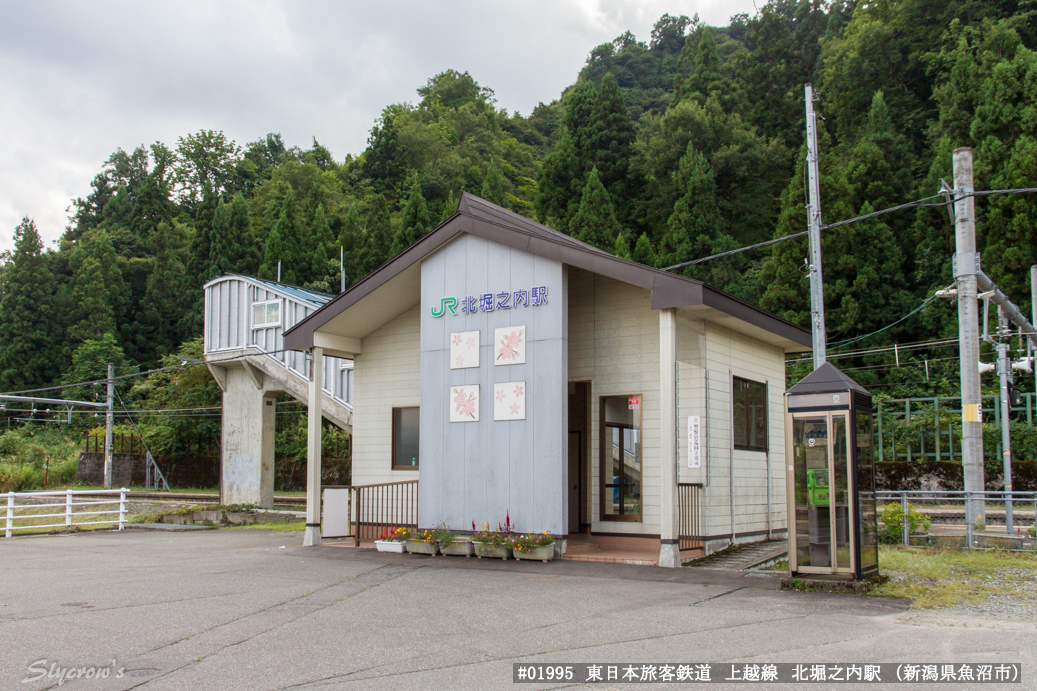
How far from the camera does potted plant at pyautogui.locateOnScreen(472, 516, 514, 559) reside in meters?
12.4

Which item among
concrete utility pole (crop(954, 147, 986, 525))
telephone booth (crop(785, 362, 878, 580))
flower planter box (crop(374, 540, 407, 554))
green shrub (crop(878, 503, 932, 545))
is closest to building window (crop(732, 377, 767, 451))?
green shrub (crop(878, 503, 932, 545))

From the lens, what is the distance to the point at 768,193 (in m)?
42.0

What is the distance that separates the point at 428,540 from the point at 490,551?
1.18m

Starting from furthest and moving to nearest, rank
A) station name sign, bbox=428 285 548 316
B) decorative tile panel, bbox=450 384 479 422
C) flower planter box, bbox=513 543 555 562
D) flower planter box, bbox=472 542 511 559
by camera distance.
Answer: decorative tile panel, bbox=450 384 479 422 < station name sign, bbox=428 285 548 316 < flower planter box, bbox=472 542 511 559 < flower planter box, bbox=513 543 555 562

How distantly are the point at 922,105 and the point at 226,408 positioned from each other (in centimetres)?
3345

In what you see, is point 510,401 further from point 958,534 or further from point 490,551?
point 958,534

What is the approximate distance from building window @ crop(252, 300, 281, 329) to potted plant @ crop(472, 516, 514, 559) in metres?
16.7

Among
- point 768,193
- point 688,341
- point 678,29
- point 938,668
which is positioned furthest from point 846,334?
point 678,29

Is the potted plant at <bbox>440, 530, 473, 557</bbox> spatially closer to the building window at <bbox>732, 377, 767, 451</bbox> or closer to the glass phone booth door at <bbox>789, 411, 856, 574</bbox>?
the building window at <bbox>732, 377, 767, 451</bbox>

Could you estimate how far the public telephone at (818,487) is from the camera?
9.46 m

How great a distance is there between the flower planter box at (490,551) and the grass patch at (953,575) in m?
5.12

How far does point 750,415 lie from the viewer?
1477 centimetres

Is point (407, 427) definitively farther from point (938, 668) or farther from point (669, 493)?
point (938, 668)
